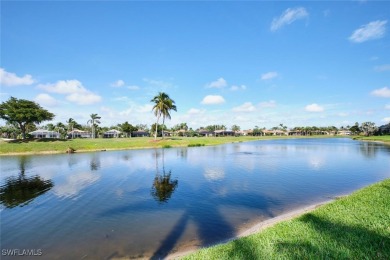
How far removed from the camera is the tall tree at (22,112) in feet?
Answer: 263

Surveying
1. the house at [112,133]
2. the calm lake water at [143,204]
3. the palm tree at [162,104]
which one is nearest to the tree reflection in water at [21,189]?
the calm lake water at [143,204]

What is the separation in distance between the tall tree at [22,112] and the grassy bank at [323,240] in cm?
9142

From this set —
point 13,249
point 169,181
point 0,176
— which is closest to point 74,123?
point 0,176

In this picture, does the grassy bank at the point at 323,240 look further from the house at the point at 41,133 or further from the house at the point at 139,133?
the house at the point at 139,133

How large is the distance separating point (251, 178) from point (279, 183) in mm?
3769

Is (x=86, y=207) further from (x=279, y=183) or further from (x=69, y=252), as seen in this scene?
(x=279, y=183)

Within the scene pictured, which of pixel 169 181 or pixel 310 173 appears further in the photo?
pixel 310 173

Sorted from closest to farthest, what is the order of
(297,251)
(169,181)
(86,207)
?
1. (297,251)
2. (86,207)
3. (169,181)

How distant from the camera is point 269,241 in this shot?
977 centimetres

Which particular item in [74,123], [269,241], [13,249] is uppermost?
[74,123]

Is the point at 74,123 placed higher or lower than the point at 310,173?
higher

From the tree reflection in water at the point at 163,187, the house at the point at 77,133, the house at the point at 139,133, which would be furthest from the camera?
the house at the point at 139,133

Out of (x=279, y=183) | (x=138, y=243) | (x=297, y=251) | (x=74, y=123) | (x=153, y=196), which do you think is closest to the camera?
(x=297, y=251)

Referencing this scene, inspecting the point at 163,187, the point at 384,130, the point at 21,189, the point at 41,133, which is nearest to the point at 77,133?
the point at 41,133
